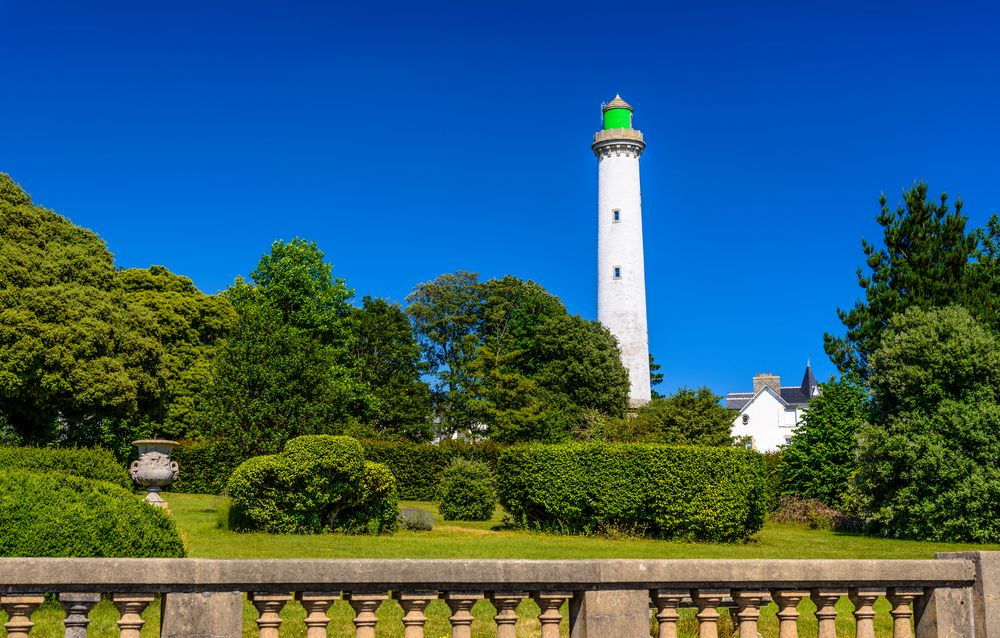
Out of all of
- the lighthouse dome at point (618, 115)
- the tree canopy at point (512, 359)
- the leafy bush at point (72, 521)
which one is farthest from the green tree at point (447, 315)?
the leafy bush at point (72, 521)

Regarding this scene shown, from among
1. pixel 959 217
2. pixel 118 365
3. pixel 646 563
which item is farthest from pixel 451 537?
pixel 959 217

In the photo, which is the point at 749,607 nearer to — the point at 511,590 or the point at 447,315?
the point at 511,590

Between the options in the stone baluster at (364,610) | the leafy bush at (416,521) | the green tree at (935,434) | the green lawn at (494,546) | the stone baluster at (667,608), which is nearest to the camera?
the stone baluster at (364,610)

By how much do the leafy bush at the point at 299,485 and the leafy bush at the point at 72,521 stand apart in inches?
348

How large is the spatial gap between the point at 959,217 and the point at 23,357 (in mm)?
32554

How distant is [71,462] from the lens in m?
20.7

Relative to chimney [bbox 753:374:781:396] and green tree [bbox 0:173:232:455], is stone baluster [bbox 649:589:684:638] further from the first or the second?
chimney [bbox 753:374:781:396]

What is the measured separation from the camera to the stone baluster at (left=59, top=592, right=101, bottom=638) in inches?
204

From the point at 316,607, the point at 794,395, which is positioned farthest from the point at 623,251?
the point at 316,607

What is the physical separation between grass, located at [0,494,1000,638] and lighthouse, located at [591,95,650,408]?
30.4m

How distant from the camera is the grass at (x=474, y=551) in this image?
9.77 m

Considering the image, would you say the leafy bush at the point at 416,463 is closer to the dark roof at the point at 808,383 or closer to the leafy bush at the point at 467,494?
the leafy bush at the point at 467,494

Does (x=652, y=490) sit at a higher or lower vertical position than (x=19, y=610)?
higher

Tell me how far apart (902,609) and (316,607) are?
404 centimetres
